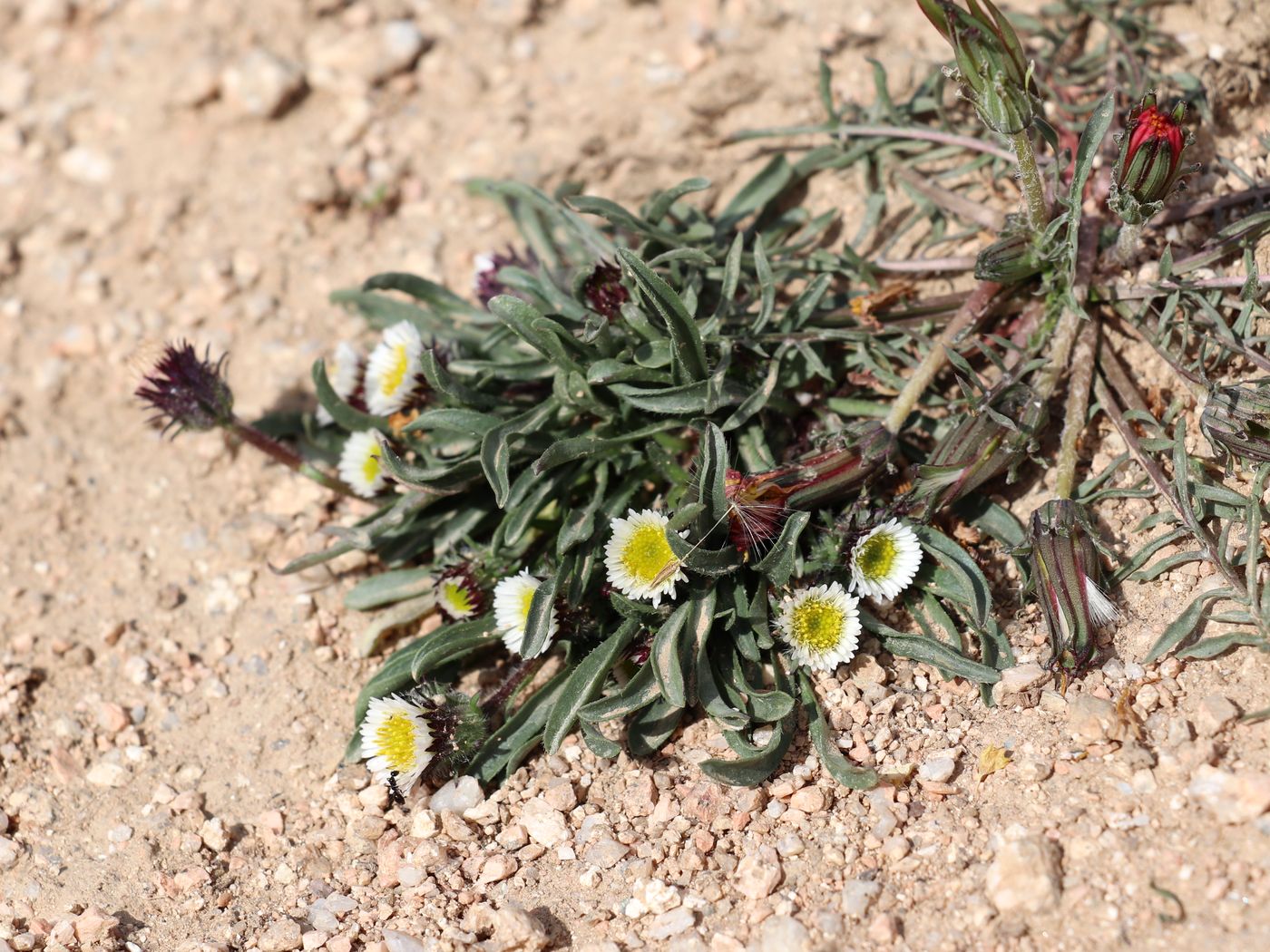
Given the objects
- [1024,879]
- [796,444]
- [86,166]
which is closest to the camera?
[1024,879]

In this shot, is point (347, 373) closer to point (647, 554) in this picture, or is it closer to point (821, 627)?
point (647, 554)

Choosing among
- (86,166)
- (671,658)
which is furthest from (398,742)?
(86,166)

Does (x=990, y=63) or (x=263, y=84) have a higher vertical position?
(x=990, y=63)

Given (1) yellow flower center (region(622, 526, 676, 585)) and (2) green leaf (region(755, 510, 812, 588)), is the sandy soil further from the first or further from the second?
(1) yellow flower center (region(622, 526, 676, 585))

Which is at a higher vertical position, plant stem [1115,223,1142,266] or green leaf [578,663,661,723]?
plant stem [1115,223,1142,266]

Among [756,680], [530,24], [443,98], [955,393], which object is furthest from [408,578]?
[530,24]

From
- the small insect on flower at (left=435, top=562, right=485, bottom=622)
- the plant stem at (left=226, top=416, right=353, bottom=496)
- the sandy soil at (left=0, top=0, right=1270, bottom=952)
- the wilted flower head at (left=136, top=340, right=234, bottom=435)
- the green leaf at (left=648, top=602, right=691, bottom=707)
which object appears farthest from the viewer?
the plant stem at (left=226, top=416, right=353, bottom=496)

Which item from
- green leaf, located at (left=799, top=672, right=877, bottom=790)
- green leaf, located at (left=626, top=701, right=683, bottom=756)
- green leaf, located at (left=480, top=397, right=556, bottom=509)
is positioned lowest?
green leaf, located at (left=626, top=701, right=683, bottom=756)

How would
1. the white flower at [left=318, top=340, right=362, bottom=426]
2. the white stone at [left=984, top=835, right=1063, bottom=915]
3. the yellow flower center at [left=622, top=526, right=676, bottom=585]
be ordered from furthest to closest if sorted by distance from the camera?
the white flower at [left=318, top=340, right=362, bottom=426] < the yellow flower center at [left=622, top=526, right=676, bottom=585] < the white stone at [left=984, top=835, right=1063, bottom=915]

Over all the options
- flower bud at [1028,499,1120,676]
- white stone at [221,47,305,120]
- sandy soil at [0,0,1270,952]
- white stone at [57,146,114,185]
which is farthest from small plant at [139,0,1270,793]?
white stone at [57,146,114,185]
